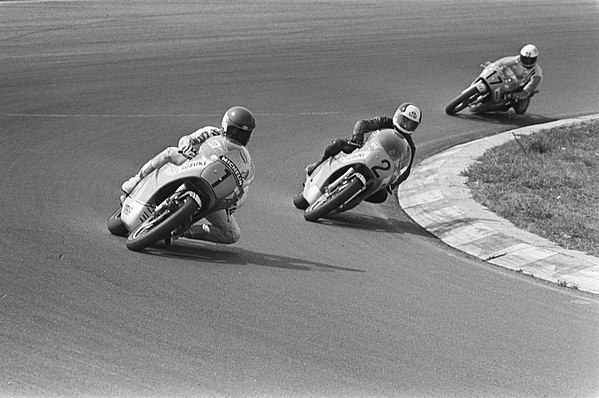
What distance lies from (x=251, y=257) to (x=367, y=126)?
312 cm

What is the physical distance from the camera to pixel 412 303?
823cm

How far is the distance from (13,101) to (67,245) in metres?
7.60

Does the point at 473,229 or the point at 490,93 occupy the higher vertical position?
the point at 490,93

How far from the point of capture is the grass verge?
11.3 metres

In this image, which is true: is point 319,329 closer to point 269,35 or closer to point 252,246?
point 252,246

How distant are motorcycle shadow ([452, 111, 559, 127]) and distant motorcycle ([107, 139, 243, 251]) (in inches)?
373

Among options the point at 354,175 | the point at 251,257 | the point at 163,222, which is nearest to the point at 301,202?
the point at 354,175

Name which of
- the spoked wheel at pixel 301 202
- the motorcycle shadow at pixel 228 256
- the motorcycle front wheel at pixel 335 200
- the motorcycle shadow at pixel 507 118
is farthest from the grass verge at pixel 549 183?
the motorcycle shadow at pixel 228 256

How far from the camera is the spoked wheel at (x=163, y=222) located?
8.85m

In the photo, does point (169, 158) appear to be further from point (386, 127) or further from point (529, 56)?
point (529, 56)

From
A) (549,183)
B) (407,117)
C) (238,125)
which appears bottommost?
(549,183)

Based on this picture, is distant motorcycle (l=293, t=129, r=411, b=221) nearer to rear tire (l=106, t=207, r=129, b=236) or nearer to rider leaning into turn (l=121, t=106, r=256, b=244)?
rider leaning into turn (l=121, t=106, r=256, b=244)

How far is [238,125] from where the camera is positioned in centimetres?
925

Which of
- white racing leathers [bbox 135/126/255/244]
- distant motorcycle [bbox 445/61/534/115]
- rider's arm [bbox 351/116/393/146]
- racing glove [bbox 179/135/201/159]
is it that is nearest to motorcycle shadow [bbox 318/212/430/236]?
rider's arm [bbox 351/116/393/146]
